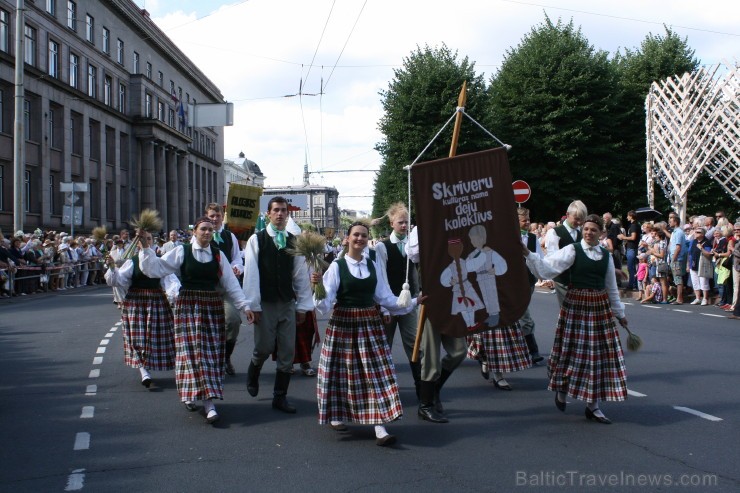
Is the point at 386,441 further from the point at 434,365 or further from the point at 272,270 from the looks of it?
the point at 272,270

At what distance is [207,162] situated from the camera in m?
77.9

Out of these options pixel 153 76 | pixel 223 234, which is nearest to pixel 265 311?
pixel 223 234

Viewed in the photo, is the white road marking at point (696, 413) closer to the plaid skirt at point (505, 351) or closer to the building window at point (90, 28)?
the plaid skirt at point (505, 351)

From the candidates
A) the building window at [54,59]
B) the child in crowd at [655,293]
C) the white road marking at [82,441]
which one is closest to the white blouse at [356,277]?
the white road marking at [82,441]

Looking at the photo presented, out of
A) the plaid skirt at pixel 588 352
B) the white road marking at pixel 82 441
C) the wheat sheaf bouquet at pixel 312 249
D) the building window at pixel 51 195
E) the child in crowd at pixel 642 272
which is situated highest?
the building window at pixel 51 195

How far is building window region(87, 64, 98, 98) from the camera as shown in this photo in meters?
44.8

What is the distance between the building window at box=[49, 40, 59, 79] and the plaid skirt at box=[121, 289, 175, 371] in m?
34.8

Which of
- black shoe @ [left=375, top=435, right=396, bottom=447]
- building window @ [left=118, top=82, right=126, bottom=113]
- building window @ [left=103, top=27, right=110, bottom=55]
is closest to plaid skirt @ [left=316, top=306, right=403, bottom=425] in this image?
black shoe @ [left=375, top=435, right=396, bottom=447]

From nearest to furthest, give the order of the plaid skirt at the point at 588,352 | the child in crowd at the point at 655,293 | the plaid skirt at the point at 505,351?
the plaid skirt at the point at 588,352, the plaid skirt at the point at 505,351, the child in crowd at the point at 655,293

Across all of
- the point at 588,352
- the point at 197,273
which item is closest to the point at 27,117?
the point at 197,273

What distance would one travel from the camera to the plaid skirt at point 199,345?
6645mm

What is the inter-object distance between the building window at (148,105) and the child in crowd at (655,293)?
4298 centimetres

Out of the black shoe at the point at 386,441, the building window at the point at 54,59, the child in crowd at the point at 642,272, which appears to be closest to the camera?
the black shoe at the point at 386,441

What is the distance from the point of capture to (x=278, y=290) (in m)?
7.02
